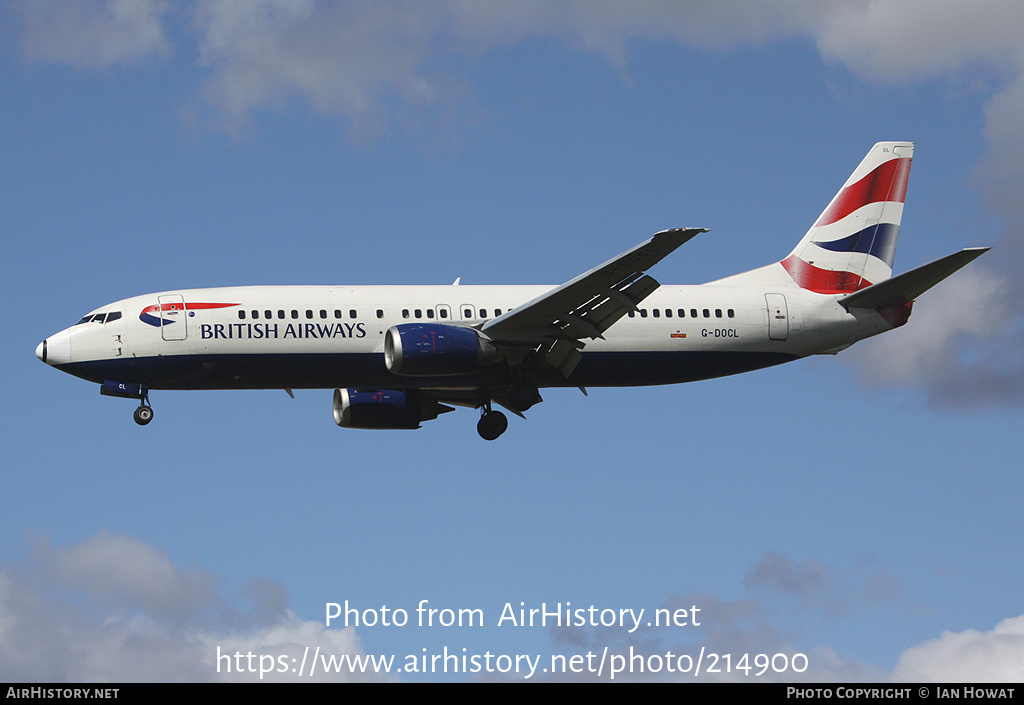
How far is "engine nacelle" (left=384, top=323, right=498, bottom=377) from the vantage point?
133 feet

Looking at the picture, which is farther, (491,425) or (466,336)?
(491,425)

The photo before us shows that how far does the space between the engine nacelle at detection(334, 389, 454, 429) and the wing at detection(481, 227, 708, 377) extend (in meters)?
5.92

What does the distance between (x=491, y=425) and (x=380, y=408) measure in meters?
3.93

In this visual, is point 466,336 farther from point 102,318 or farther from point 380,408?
point 102,318

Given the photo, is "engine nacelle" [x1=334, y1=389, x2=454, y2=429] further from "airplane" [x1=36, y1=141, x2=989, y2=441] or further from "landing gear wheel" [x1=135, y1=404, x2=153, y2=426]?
"landing gear wheel" [x1=135, y1=404, x2=153, y2=426]

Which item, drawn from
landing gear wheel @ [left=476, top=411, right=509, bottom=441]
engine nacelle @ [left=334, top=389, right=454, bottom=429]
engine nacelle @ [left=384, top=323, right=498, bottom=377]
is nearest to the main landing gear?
landing gear wheel @ [left=476, top=411, right=509, bottom=441]

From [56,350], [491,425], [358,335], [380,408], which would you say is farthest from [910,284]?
[56,350]

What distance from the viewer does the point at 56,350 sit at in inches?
1647

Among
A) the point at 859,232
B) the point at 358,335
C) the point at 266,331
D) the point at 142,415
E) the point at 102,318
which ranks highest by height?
the point at 859,232

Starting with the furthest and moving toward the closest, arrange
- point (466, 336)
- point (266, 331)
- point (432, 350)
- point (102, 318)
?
1. point (102, 318)
2. point (266, 331)
3. point (466, 336)
4. point (432, 350)

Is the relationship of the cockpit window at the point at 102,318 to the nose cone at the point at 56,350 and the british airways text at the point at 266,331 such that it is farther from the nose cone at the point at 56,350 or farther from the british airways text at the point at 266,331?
the british airways text at the point at 266,331

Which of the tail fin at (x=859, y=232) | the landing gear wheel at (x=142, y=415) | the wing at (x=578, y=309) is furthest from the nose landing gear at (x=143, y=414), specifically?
the tail fin at (x=859, y=232)
